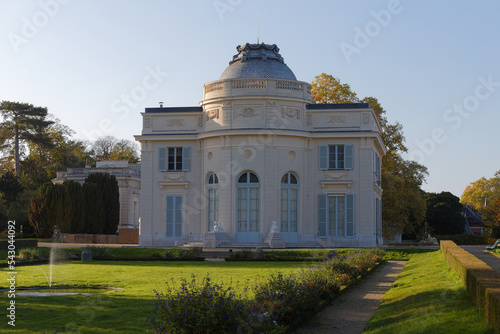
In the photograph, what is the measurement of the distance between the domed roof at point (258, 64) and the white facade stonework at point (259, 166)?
87 millimetres

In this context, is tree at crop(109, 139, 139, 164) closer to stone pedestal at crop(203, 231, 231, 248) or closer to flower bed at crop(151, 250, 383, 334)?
stone pedestal at crop(203, 231, 231, 248)

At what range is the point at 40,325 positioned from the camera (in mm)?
12438

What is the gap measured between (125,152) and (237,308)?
7681 centimetres

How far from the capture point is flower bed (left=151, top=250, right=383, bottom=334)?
33.4 ft

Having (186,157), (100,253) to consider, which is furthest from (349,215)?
(100,253)

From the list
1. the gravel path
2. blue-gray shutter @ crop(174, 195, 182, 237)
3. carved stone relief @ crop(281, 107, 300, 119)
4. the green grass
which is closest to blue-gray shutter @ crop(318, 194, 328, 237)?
carved stone relief @ crop(281, 107, 300, 119)

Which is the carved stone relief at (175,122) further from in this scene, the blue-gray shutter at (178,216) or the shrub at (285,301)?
the shrub at (285,301)

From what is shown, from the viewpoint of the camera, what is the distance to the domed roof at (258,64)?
4122 centimetres

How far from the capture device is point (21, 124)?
70062 millimetres

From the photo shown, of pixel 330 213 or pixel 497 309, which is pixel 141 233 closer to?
pixel 330 213

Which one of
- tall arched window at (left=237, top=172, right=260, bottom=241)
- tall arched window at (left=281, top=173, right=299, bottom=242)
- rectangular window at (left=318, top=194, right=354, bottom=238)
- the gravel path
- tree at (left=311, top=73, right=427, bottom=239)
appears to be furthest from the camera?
tree at (left=311, top=73, right=427, bottom=239)

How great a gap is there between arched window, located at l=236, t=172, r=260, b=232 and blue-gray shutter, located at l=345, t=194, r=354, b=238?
5299mm

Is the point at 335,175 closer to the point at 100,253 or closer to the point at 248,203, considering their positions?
the point at 248,203

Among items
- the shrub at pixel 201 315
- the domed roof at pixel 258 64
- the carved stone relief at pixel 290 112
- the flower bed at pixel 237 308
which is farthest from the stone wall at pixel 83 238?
the shrub at pixel 201 315
